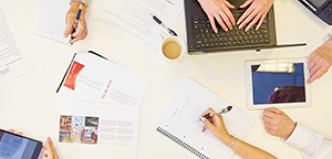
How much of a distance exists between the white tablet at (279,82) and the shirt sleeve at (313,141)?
0.11 m

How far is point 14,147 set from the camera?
1.07m

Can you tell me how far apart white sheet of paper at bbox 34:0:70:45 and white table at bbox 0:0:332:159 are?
3cm

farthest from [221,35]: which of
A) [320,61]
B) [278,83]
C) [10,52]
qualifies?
[10,52]

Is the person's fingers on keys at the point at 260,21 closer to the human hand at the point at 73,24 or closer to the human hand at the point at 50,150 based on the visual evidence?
the human hand at the point at 73,24

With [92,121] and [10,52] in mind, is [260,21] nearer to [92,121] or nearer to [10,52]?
[92,121]

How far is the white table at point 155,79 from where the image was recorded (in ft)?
3.60

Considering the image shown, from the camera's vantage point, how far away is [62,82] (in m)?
1.11

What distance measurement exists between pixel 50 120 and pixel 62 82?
0.17 metres

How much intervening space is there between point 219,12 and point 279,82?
39 centimetres

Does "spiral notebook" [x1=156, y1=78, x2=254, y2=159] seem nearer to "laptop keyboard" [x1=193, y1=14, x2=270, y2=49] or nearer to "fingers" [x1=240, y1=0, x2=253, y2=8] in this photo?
"laptop keyboard" [x1=193, y1=14, x2=270, y2=49]

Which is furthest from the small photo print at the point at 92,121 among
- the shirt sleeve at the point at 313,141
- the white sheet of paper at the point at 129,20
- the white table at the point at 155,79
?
the shirt sleeve at the point at 313,141

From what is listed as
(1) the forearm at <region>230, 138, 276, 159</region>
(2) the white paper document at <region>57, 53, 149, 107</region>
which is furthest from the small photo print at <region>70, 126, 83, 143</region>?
(1) the forearm at <region>230, 138, 276, 159</region>

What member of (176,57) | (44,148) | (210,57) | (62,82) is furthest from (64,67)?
(210,57)

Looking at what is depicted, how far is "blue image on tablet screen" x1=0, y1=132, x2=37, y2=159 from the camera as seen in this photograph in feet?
3.48
